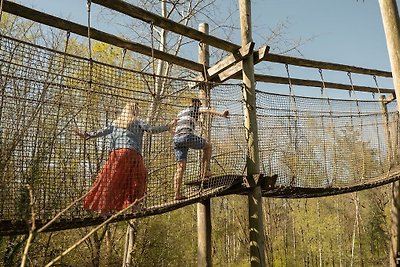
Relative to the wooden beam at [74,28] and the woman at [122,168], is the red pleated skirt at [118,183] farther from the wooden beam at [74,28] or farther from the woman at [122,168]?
the wooden beam at [74,28]

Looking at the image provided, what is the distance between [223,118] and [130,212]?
4.00 ft

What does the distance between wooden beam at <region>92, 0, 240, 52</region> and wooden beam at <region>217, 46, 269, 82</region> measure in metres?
0.17

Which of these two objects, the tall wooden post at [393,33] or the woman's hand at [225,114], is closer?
the woman's hand at [225,114]

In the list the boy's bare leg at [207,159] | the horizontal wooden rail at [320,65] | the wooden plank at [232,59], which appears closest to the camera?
the boy's bare leg at [207,159]

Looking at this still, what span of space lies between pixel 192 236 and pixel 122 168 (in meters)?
8.77

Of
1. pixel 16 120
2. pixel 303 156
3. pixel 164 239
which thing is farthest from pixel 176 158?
pixel 164 239

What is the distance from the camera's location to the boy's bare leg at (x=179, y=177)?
10.0ft

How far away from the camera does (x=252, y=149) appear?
3.44 m

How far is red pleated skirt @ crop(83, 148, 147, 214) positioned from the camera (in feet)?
8.60

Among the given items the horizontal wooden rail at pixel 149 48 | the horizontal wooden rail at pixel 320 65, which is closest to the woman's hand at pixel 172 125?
the horizontal wooden rail at pixel 149 48

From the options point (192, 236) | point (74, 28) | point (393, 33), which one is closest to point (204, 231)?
point (74, 28)

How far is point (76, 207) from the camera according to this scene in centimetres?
245

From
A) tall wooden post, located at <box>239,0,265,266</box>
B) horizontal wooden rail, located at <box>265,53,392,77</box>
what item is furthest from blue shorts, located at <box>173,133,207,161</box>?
horizontal wooden rail, located at <box>265,53,392,77</box>

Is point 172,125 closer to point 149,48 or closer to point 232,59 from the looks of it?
point 149,48
